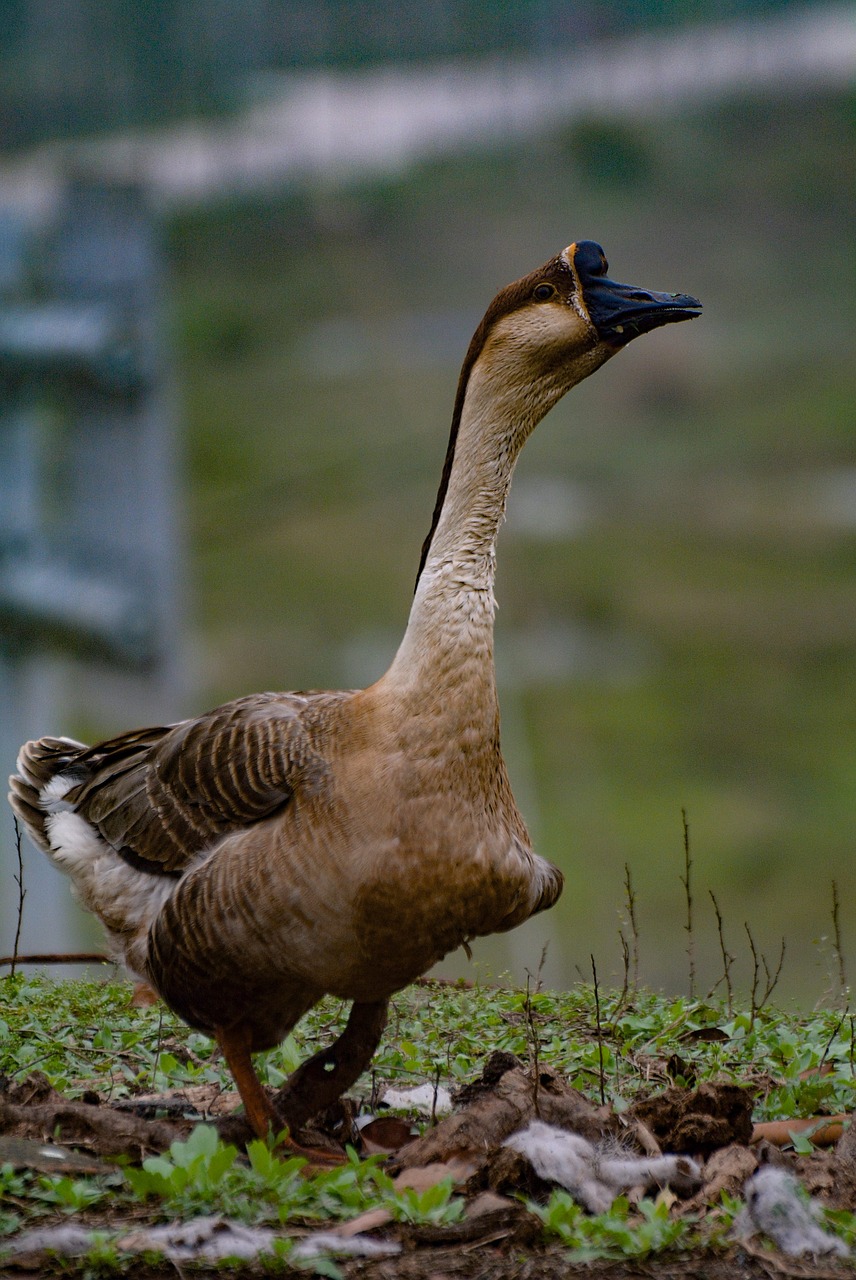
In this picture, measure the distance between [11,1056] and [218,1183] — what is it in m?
1.55

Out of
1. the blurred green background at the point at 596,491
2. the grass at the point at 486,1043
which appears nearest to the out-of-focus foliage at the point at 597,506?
the blurred green background at the point at 596,491

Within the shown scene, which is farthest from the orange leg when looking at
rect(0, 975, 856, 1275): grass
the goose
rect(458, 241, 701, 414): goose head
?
rect(458, 241, 701, 414): goose head

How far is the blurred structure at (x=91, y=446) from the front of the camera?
345 inches

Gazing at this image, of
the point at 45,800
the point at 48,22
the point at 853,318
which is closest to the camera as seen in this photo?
the point at 45,800

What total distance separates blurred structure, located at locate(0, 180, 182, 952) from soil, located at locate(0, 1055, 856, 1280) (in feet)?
17.3

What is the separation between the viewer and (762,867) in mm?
15102

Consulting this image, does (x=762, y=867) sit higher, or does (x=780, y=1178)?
(x=780, y=1178)

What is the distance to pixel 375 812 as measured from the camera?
3840mm

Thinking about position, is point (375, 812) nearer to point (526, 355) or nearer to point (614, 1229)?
point (614, 1229)

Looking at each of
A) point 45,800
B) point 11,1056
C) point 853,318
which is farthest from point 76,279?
point 853,318

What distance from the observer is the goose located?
382cm

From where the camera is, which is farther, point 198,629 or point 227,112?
point 198,629

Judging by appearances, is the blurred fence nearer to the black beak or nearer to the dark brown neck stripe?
the dark brown neck stripe

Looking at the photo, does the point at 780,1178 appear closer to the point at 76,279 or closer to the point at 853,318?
the point at 76,279
